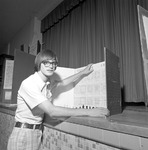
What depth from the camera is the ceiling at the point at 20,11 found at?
7.04ft

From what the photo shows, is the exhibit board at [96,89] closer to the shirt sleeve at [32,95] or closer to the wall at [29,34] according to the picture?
the shirt sleeve at [32,95]


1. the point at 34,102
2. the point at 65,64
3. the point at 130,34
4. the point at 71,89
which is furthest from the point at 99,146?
the point at 65,64

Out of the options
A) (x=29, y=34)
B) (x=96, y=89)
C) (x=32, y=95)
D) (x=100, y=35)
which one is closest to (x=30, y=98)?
(x=32, y=95)

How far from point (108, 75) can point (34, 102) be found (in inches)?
15.6

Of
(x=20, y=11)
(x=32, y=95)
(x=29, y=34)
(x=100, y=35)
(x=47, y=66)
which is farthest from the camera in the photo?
(x=29, y=34)

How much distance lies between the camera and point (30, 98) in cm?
74

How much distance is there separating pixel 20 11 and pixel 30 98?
2.15m

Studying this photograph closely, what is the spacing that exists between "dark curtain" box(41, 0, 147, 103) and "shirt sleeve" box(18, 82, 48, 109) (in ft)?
2.01

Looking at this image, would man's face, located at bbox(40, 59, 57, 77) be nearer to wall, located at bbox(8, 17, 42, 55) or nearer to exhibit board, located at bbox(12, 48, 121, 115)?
exhibit board, located at bbox(12, 48, 121, 115)

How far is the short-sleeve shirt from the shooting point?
0.73 metres

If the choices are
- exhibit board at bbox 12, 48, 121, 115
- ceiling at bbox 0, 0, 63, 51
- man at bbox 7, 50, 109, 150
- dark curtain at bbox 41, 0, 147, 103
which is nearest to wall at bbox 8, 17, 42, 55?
ceiling at bbox 0, 0, 63, 51

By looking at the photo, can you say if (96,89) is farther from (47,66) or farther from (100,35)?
(100,35)

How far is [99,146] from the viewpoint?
58 centimetres

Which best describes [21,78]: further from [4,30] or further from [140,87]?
[4,30]
